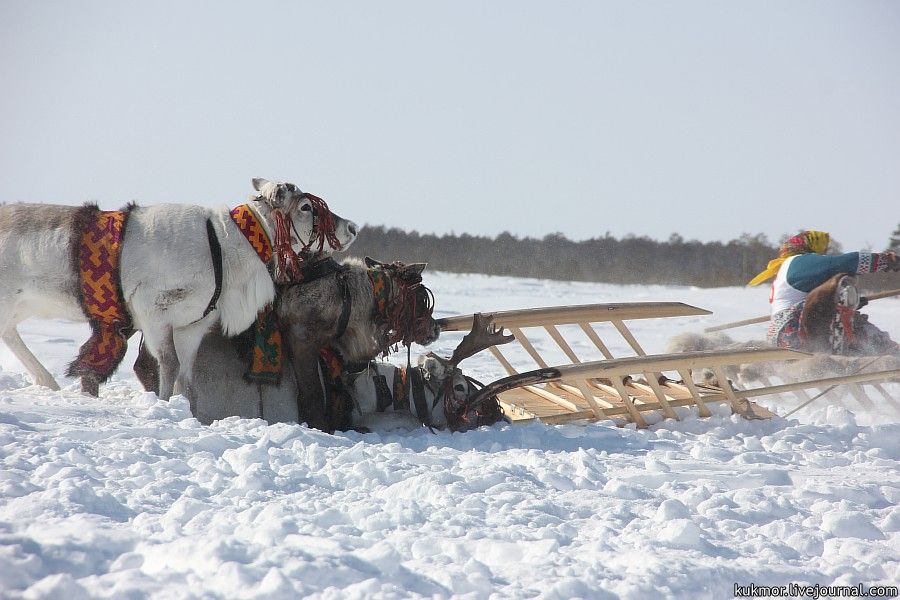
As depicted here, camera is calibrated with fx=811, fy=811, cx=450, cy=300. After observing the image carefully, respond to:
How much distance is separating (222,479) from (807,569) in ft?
7.04

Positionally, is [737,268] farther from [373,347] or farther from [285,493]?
[285,493]

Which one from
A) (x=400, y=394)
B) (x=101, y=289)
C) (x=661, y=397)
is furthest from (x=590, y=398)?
(x=101, y=289)

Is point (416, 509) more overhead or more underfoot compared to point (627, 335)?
more underfoot

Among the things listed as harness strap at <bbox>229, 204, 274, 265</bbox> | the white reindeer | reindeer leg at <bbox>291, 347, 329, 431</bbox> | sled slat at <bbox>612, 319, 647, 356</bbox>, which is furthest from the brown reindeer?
sled slat at <bbox>612, 319, 647, 356</bbox>

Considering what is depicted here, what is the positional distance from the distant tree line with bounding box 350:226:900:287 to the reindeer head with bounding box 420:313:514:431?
13667 mm

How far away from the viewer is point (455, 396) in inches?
187

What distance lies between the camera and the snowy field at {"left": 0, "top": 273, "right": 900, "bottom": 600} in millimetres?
2365

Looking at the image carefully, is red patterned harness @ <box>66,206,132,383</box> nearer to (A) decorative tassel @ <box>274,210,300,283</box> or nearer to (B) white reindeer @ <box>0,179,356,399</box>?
(B) white reindeer @ <box>0,179,356,399</box>

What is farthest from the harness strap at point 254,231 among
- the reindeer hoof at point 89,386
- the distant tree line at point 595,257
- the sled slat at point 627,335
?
the distant tree line at point 595,257

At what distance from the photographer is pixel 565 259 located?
20.6 meters

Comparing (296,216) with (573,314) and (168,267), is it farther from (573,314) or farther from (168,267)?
(573,314)

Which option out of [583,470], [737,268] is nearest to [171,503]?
[583,470]

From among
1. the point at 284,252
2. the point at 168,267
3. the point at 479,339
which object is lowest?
the point at 479,339

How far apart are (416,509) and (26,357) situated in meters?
3.11
